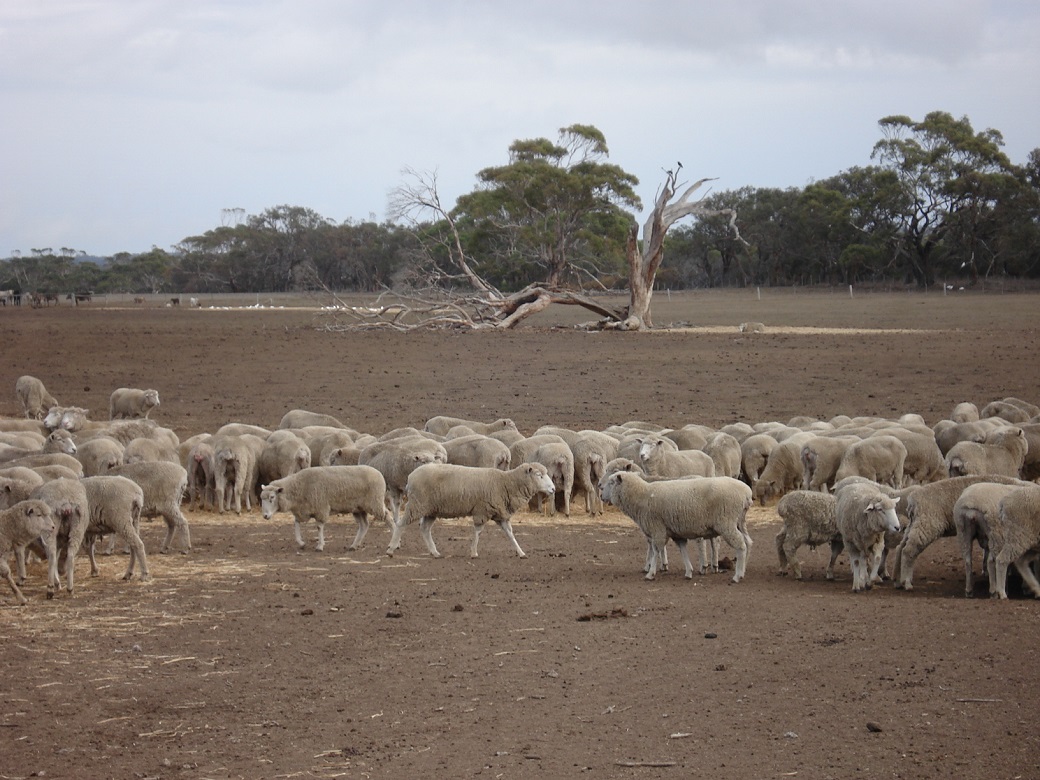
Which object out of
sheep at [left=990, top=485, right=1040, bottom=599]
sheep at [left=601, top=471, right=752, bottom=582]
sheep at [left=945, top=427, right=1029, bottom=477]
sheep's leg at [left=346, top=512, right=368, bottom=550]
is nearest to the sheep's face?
sheep's leg at [left=346, top=512, right=368, bottom=550]

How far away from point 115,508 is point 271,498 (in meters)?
1.92

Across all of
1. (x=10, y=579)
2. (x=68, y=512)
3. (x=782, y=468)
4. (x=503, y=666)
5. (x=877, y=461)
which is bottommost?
(x=503, y=666)

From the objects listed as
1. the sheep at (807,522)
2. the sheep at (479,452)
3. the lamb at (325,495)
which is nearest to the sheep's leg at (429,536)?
the lamb at (325,495)

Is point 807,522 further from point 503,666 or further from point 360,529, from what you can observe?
point 360,529

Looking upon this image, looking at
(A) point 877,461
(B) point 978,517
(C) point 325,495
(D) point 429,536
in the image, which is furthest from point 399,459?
(B) point 978,517

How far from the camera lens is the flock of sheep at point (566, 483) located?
34.5 feet

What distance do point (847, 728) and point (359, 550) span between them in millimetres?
6834

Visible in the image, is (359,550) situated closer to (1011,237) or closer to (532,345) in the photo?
(532,345)

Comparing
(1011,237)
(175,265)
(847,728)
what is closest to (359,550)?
(847,728)

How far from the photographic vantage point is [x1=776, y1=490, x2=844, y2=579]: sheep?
1102cm

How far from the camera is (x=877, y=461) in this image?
47.9 feet

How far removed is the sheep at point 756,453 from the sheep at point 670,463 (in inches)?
69.3

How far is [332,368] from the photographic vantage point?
1165 inches

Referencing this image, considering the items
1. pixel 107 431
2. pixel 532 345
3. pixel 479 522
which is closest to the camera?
pixel 479 522
